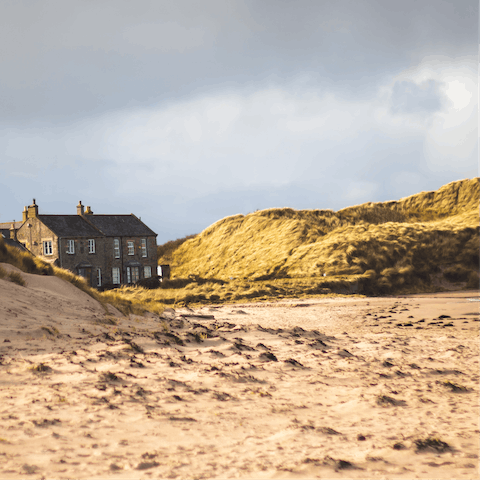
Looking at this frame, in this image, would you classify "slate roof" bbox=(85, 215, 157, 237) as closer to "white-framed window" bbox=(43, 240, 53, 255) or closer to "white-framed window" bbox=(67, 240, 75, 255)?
"white-framed window" bbox=(67, 240, 75, 255)

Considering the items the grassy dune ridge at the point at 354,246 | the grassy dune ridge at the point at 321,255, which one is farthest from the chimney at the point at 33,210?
the grassy dune ridge at the point at 354,246

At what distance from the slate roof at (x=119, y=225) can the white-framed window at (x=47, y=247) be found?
13.1 feet

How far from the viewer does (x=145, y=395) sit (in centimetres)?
538

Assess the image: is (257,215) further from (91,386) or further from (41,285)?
(91,386)

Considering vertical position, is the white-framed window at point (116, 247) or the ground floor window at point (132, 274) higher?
the white-framed window at point (116, 247)

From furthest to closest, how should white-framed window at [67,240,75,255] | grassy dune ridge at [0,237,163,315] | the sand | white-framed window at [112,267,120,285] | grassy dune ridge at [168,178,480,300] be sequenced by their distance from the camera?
1. white-framed window at [112,267,120,285]
2. white-framed window at [67,240,75,255]
3. grassy dune ridge at [168,178,480,300]
4. grassy dune ridge at [0,237,163,315]
5. the sand

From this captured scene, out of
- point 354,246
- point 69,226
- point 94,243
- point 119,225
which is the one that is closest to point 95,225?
point 94,243

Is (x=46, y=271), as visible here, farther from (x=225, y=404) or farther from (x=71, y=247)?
(x=71, y=247)

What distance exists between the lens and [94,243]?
3641cm

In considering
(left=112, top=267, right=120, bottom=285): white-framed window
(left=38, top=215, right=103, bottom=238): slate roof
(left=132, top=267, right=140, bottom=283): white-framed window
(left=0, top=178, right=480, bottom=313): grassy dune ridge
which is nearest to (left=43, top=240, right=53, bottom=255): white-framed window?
(left=38, top=215, right=103, bottom=238): slate roof

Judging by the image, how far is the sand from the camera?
386 centimetres

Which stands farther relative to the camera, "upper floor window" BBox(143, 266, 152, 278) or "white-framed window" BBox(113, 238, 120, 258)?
"upper floor window" BBox(143, 266, 152, 278)

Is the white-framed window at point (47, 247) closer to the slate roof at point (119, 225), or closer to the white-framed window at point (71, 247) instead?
the white-framed window at point (71, 247)

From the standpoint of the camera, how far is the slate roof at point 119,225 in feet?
124
